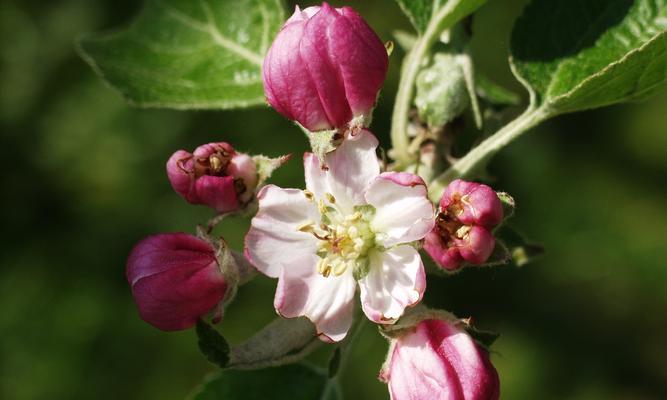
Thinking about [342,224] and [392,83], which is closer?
[342,224]

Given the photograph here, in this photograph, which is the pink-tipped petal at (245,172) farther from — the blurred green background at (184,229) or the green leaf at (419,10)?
the blurred green background at (184,229)

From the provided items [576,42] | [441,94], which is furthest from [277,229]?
[576,42]

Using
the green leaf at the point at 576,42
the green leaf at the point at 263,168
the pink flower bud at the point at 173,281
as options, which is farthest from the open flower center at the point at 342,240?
the green leaf at the point at 576,42

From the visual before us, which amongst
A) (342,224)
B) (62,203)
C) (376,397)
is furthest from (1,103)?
(342,224)

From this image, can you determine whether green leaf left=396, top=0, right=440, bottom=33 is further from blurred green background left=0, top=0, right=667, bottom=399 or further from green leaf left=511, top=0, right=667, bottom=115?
blurred green background left=0, top=0, right=667, bottom=399

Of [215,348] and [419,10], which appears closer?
[215,348]

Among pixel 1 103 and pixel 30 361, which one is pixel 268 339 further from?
pixel 1 103

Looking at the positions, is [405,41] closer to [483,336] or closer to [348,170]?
[348,170]
